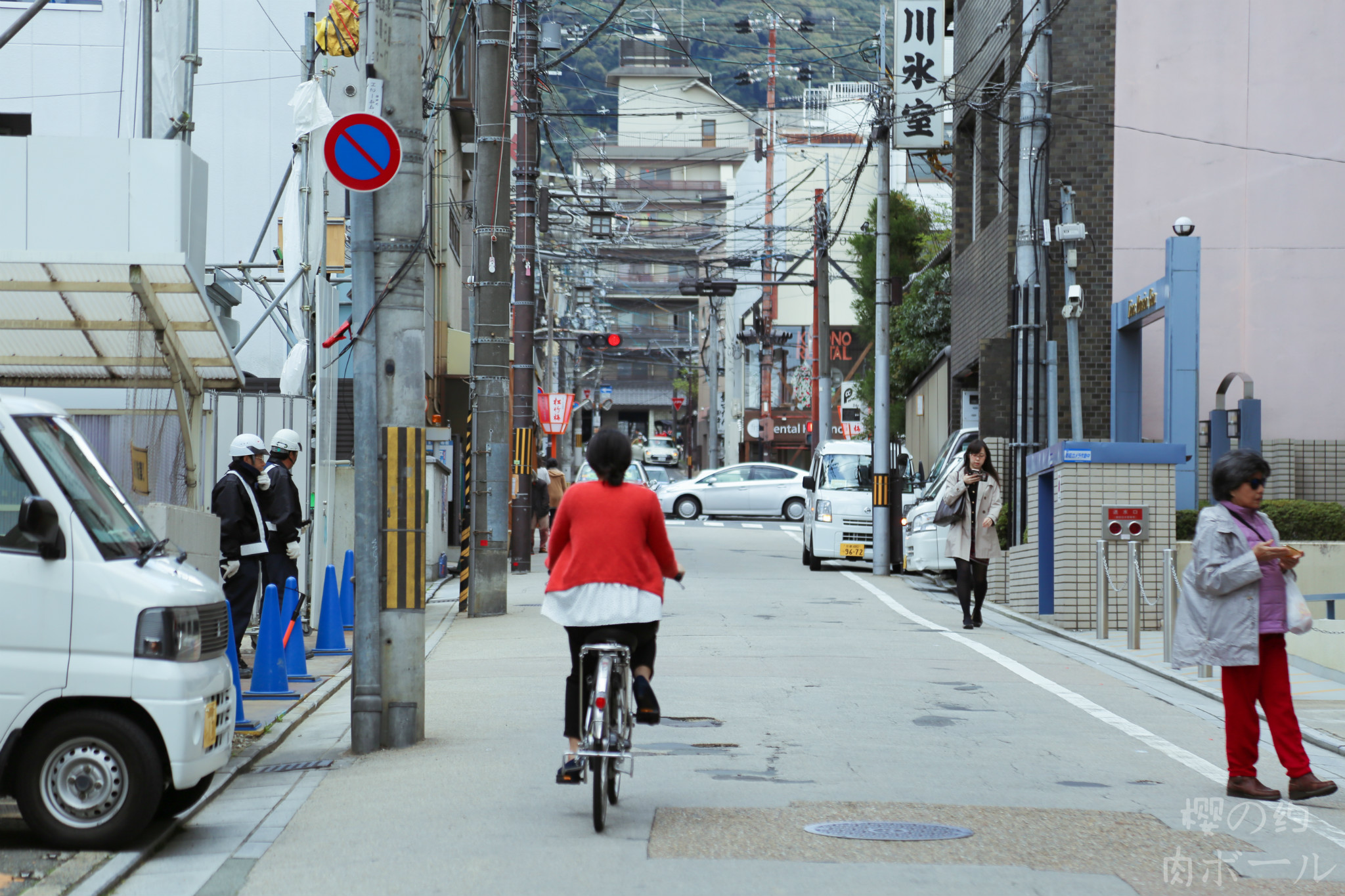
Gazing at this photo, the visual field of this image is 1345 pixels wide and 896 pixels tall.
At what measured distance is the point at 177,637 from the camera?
21.3ft

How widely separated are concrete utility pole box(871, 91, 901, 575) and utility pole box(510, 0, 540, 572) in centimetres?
547

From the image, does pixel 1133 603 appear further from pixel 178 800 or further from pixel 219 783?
pixel 178 800

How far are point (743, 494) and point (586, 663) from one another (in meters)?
36.0

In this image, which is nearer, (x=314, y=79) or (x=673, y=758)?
(x=673, y=758)

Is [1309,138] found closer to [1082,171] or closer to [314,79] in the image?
[1082,171]

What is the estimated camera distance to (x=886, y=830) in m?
6.55

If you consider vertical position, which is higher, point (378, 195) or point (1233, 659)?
point (378, 195)

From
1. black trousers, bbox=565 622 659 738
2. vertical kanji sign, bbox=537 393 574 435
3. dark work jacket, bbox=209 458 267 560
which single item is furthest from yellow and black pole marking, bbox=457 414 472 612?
vertical kanji sign, bbox=537 393 574 435

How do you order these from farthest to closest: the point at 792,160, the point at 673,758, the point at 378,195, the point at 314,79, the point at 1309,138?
the point at 792,160, the point at 1309,138, the point at 314,79, the point at 378,195, the point at 673,758

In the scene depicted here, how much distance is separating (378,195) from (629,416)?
109821mm

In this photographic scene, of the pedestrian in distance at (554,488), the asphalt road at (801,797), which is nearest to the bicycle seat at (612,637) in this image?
the asphalt road at (801,797)

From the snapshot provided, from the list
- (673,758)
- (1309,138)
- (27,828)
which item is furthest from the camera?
(1309,138)

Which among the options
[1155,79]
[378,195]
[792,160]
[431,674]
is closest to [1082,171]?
[1155,79]

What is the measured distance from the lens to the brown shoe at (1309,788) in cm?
732
